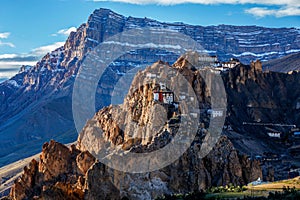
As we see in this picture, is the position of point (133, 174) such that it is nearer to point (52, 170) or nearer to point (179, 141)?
point (179, 141)

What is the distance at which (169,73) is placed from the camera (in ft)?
401

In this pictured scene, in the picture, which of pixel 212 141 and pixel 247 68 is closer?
pixel 212 141

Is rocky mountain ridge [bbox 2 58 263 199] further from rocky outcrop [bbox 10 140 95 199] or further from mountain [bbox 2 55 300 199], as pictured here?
mountain [bbox 2 55 300 199]

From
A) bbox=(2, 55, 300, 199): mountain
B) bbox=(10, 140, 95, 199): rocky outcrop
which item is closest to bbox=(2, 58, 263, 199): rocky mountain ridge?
bbox=(10, 140, 95, 199): rocky outcrop

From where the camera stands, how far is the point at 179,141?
8519 centimetres

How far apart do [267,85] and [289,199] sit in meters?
91.7

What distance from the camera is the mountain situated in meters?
78.2

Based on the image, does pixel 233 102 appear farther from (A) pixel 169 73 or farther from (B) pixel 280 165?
(B) pixel 280 165

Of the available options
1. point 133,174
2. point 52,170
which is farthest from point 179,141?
point 52,170

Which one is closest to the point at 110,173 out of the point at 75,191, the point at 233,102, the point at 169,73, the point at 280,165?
the point at 75,191

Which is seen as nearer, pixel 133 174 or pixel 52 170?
pixel 133 174

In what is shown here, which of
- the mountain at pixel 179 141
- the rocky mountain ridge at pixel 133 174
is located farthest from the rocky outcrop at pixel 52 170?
the mountain at pixel 179 141

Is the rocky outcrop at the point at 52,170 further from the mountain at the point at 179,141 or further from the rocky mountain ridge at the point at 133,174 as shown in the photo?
the mountain at the point at 179,141

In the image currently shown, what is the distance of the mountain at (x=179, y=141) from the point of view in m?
78.2
